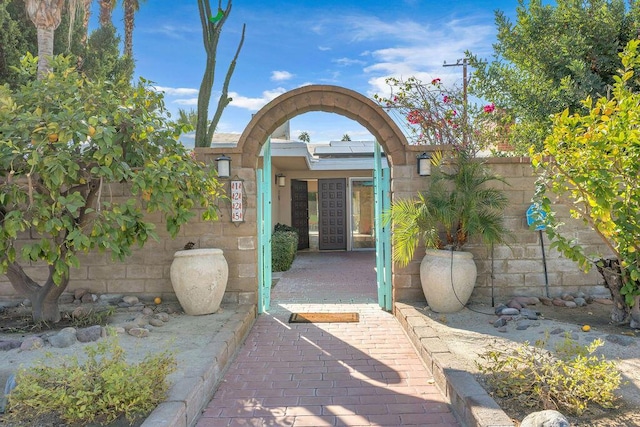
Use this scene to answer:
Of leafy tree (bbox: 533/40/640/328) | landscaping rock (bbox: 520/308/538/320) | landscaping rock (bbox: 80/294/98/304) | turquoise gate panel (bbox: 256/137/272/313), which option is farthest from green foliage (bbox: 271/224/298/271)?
leafy tree (bbox: 533/40/640/328)

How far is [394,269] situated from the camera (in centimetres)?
573

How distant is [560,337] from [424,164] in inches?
102

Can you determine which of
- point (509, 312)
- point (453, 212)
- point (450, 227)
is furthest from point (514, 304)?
point (453, 212)

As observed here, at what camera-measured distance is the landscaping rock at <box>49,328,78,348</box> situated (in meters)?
3.98

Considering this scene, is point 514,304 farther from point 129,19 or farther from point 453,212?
point 129,19

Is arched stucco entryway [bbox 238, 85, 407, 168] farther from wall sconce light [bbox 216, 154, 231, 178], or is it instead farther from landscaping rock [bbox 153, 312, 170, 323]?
landscaping rock [bbox 153, 312, 170, 323]

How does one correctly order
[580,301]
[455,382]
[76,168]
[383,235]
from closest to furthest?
[455,382], [76,168], [580,301], [383,235]

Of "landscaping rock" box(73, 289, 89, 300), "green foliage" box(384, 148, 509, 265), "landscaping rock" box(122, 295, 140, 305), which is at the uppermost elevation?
"green foliage" box(384, 148, 509, 265)

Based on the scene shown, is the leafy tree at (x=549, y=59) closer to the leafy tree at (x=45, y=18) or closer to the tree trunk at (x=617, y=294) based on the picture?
the tree trunk at (x=617, y=294)

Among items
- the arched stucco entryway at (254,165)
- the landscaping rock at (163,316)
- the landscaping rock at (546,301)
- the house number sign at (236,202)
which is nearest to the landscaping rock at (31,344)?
the landscaping rock at (163,316)

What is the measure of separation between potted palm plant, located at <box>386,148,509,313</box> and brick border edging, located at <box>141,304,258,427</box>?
2200mm

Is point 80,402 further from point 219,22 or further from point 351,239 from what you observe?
point 351,239

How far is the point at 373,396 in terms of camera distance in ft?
10.9

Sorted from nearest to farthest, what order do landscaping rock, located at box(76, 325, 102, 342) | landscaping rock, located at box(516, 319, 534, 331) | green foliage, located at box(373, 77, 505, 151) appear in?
1. landscaping rock, located at box(76, 325, 102, 342)
2. landscaping rock, located at box(516, 319, 534, 331)
3. green foliage, located at box(373, 77, 505, 151)
